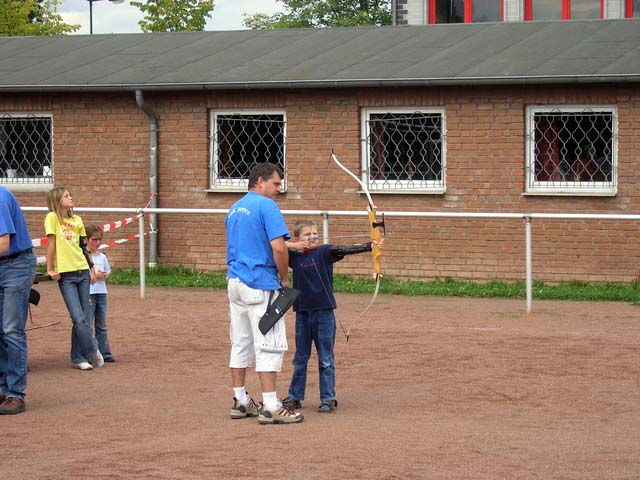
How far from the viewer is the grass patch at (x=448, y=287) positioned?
1630 centimetres

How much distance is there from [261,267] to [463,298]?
8.20 meters

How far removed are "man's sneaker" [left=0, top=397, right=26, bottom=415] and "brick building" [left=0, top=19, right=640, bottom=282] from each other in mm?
8341

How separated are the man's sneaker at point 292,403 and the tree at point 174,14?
40.3m

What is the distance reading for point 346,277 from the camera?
18.5 meters

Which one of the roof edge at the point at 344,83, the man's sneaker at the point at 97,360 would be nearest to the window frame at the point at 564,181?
the roof edge at the point at 344,83

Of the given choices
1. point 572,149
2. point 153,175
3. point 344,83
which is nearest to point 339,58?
point 344,83

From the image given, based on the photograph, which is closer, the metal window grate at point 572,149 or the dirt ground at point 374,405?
the dirt ground at point 374,405

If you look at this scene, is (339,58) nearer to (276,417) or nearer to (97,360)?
(97,360)

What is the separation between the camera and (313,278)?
9.05m

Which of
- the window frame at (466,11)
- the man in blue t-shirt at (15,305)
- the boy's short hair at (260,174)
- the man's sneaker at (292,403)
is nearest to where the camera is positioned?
the boy's short hair at (260,174)

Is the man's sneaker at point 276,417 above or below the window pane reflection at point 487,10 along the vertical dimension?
below

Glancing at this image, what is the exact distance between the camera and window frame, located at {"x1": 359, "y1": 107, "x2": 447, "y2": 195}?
18188mm

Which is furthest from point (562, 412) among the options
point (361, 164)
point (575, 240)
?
point (361, 164)

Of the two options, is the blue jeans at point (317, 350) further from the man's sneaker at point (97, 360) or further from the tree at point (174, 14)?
the tree at point (174, 14)
